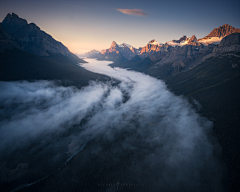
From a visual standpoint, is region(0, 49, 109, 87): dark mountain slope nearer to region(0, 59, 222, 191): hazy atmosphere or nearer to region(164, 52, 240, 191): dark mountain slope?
region(0, 59, 222, 191): hazy atmosphere

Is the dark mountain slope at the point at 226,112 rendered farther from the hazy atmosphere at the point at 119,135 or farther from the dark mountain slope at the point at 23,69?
the dark mountain slope at the point at 23,69

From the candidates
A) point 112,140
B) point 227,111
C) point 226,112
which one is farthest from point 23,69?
point 227,111

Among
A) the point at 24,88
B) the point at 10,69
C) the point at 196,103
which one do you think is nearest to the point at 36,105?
the point at 24,88

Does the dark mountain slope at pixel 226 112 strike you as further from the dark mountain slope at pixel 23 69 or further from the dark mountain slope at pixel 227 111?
the dark mountain slope at pixel 23 69

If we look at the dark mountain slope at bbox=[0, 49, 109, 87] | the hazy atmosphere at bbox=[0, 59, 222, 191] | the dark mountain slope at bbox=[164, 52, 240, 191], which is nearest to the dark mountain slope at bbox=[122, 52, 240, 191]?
the dark mountain slope at bbox=[164, 52, 240, 191]

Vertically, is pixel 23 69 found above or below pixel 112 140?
above

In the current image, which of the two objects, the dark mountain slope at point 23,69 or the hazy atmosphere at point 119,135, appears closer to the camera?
the hazy atmosphere at point 119,135

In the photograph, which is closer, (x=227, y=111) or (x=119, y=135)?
(x=119, y=135)

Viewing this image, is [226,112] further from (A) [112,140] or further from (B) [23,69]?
(B) [23,69]

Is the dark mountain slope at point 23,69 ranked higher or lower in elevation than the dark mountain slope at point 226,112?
higher

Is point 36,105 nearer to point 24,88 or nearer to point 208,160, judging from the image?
point 24,88

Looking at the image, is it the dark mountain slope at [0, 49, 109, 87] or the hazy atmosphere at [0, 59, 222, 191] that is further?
the dark mountain slope at [0, 49, 109, 87]

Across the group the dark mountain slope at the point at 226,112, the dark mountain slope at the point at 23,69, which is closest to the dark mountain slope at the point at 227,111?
the dark mountain slope at the point at 226,112
